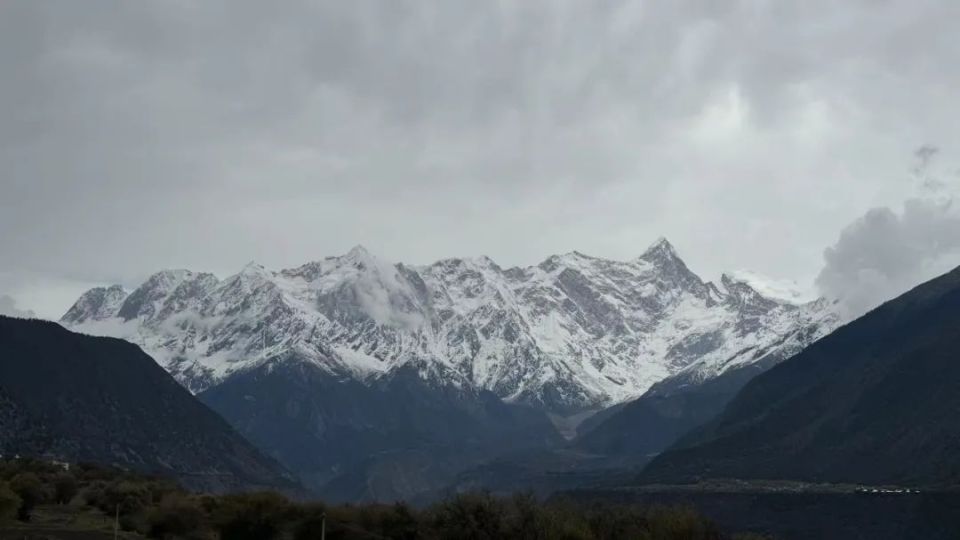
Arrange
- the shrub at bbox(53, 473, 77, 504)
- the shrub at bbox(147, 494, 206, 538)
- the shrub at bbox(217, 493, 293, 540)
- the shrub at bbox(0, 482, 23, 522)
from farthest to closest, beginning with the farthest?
the shrub at bbox(53, 473, 77, 504) < the shrub at bbox(217, 493, 293, 540) < the shrub at bbox(147, 494, 206, 538) < the shrub at bbox(0, 482, 23, 522)

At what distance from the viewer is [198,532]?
104 meters

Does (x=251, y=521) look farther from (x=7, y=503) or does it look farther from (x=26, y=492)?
(x=26, y=492)

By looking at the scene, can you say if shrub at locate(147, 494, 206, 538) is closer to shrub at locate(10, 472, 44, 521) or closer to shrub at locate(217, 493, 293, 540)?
shrub at locate(217, 493, 293, 540)

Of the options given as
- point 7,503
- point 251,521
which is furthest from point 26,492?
point 251,521

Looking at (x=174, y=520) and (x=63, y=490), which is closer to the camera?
(x=174, y=520)

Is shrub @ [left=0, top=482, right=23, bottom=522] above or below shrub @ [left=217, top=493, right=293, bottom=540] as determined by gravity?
above

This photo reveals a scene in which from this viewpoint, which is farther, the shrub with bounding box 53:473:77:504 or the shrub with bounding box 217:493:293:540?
the shrub with bounding box 53:473:77:504

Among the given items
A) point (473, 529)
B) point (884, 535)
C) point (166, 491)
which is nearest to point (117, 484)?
point (166, 491)

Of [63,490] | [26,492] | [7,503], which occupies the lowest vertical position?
[7,503]

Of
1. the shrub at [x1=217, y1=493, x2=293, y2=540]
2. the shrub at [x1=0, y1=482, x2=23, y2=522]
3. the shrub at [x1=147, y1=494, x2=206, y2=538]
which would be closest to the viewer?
the shrub at [x1=0, y1=482, x2=23, y2=522]

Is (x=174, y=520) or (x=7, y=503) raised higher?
(x=7, y=503)

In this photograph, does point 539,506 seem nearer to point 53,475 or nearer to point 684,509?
point 684,509

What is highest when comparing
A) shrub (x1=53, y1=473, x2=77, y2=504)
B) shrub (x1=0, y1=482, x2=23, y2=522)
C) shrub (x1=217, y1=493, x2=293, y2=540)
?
shrub (x1=53, y1=473, x2=77, y2=504)

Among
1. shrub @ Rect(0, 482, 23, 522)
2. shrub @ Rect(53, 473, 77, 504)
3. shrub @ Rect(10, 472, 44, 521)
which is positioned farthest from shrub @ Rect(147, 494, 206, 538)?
shrub @ Rect(53, 473, 77, 504)
